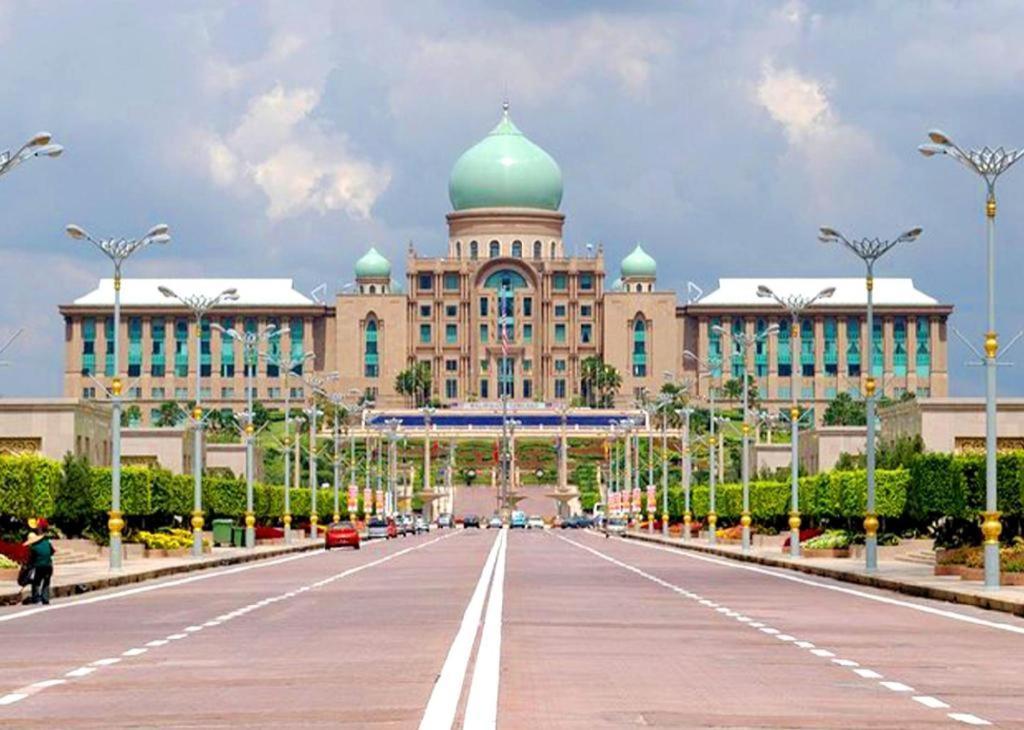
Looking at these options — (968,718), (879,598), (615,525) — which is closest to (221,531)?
(879,598)

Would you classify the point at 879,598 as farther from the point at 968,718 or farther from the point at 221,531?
the point at 221,531

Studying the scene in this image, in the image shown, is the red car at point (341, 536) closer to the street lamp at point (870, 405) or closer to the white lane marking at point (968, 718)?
the street lamp at point (870, 405)

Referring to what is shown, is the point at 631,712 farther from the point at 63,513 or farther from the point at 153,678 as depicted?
the point at 63,513

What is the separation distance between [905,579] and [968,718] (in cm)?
3386

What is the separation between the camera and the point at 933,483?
217ft

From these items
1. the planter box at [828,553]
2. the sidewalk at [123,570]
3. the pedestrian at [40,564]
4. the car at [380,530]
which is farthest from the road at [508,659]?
the car at [380,530]

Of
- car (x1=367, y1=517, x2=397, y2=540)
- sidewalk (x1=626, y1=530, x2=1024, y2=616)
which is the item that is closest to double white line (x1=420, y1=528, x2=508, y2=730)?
sidewalk (x1=626, y1=530, x2=1024, y2=616)

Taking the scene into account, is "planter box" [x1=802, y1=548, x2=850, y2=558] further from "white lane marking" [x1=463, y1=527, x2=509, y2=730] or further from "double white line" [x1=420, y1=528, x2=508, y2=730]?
"white lane marking" [x1=463, y1=527, x2=509, y2=730]

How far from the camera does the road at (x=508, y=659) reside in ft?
63.8

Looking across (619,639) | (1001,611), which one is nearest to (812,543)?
(1001,611)

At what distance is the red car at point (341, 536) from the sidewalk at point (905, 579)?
795 inches

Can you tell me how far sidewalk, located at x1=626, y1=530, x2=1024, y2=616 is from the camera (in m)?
41.7

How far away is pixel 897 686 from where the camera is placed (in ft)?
73.5

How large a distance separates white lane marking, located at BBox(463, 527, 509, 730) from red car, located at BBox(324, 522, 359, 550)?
2455 inches
